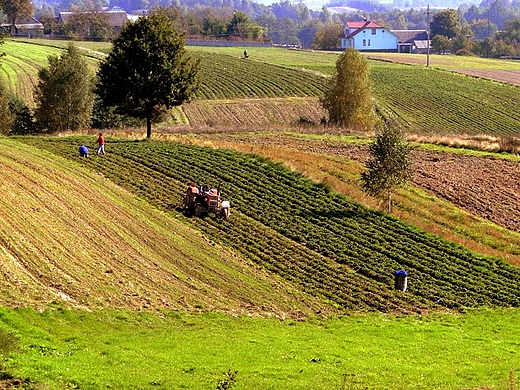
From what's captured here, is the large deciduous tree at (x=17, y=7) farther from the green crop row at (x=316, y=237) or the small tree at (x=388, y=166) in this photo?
the small tree at (x=388, y=166)

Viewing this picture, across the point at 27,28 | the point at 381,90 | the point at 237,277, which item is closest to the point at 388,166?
the point at 237,277

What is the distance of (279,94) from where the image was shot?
317 feet

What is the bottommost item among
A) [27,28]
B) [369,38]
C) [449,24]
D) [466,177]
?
[466,177]

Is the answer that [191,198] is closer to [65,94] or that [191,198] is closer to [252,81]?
[65,94]

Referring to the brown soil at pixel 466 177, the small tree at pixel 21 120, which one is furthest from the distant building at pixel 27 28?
the brown soil at pixel 466 177

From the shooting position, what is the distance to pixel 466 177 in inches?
2104

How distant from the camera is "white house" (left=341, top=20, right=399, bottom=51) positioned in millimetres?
179625

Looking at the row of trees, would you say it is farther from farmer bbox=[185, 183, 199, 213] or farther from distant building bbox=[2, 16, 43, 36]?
distant building bbox=[2, 16, 43, 36]

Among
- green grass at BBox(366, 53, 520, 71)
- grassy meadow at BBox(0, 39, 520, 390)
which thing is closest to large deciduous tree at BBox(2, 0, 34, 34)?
green grass at BBox(366, 53, 520, 71)

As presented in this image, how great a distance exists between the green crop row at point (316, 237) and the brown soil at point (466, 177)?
933cm

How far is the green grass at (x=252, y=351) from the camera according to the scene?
18344mm

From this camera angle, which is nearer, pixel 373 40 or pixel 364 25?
pixel 364 25

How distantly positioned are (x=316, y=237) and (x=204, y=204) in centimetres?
530

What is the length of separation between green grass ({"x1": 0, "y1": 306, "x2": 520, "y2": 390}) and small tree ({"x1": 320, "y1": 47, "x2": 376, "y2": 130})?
176ft
